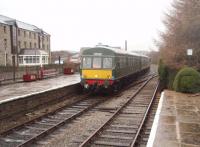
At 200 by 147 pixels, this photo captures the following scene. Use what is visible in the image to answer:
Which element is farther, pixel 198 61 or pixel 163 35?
pixel 163 35

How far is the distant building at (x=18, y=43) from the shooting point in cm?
5194

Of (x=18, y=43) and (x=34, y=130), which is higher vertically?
(x=18, y=43)

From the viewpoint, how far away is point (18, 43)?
58094mm

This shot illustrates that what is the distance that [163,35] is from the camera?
24578 millimetres

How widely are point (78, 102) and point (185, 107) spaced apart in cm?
635

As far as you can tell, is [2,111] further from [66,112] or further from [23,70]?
[23,70]

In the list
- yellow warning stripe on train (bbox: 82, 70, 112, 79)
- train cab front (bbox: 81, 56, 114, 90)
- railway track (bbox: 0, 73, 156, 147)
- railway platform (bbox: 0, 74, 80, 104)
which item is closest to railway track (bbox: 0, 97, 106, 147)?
railway track (bbox: 0, 73, 156, 147)

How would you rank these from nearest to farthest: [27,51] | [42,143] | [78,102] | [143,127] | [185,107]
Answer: [42,143], [143,127], [185,107], [78,102], [27,51]

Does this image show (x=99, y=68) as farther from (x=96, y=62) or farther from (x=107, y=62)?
(x=107, y=62)

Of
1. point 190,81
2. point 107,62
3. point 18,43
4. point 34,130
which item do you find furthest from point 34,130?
point 18,43

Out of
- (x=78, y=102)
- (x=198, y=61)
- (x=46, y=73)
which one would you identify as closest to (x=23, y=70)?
(x=46, y=73)

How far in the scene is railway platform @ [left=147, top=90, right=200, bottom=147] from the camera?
7480 mm

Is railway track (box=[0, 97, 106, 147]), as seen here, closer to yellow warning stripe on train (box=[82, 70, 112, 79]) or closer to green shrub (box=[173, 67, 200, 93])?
yellow warning stripe on train (box=[82, 70, 112, 79])

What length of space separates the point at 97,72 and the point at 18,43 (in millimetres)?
42903
